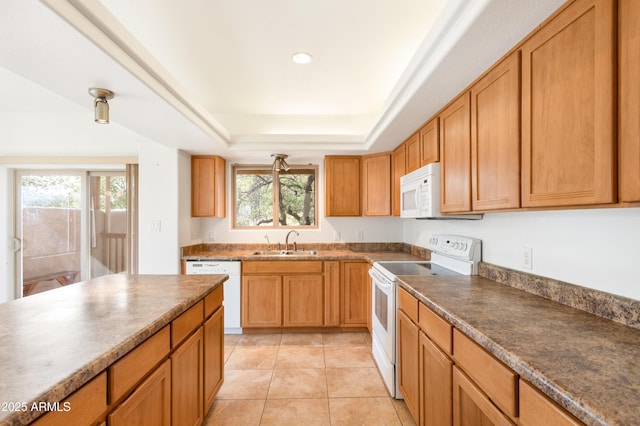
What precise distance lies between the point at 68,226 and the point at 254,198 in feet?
7.84

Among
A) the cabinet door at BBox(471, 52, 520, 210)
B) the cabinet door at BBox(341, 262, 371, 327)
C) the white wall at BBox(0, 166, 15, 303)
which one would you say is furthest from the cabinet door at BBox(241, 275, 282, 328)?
the white wall at BBox(0, 166, 15, 303)

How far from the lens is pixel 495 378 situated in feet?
3.15

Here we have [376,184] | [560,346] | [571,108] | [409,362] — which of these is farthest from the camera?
[376,184]

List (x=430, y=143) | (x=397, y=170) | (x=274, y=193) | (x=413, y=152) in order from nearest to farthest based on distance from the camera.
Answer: (x=430, y=143)
(x=413, y=152)
(x=397, y=170)
(x=274, y=193)

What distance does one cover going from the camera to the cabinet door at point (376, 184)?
3.39 m

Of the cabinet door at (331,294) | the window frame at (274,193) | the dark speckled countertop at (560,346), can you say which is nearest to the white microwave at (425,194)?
the dark speckled countertop at (560,346)

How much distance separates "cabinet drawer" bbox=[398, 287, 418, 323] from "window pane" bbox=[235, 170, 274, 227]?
2.36m

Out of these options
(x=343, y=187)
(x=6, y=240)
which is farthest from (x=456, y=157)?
(x=6, y=240)

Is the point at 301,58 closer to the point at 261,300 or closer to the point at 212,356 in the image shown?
the point at 212,356

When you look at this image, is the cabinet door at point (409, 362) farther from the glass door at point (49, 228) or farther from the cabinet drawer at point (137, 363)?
the glass door at point (49, 228)

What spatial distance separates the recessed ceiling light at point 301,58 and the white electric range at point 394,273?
184 cm

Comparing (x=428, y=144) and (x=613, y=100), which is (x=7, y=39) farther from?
(x=428, y=144)

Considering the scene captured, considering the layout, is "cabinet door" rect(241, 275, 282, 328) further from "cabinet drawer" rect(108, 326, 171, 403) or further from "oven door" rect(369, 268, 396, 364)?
"cabinet drawer" rect(108, 326, 171, 403)

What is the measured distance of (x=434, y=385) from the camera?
Result: 1.44 meters
